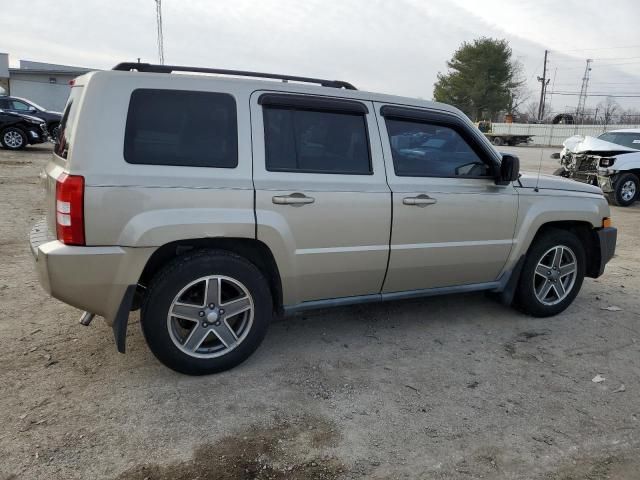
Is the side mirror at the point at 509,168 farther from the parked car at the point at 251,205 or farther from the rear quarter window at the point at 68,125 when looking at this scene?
the rear quarter window at the point at 68,125

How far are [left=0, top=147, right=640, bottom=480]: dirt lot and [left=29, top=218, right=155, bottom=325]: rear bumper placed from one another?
0.60 meters

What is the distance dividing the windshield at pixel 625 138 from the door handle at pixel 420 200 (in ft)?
36.7

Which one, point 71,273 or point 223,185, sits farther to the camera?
point 223,185

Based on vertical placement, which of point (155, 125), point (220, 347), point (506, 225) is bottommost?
point (220, 347)

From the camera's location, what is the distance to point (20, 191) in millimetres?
10141

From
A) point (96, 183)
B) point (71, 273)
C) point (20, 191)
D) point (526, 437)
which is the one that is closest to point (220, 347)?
point (71, 273)

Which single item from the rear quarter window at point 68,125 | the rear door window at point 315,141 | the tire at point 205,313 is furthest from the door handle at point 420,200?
the rear quarter window at point 68,125

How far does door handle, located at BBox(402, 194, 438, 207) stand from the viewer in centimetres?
374

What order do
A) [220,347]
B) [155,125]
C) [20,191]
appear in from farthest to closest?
[20,191] < [220,347] < [155,125]

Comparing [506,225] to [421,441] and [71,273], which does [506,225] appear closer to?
[421,441]

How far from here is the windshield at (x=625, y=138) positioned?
1262 centimetres

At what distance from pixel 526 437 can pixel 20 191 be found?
1041 cm

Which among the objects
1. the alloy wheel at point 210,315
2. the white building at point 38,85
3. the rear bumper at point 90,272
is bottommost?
the alloy wheel at point 210,315

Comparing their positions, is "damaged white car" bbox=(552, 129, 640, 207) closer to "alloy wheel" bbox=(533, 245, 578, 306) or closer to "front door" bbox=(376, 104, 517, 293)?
"alloy wheel" bbox=(533, 245, 578, 306)
